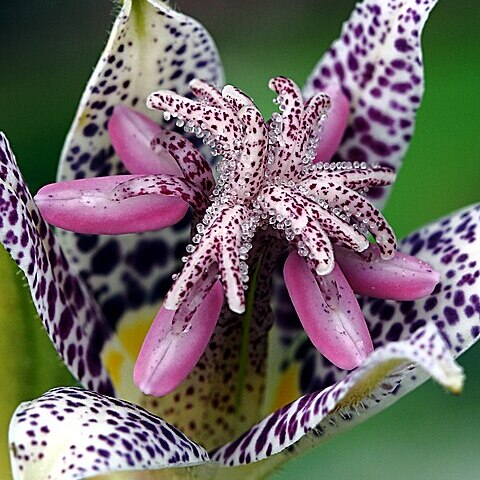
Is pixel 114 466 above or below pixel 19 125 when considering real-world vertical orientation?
above

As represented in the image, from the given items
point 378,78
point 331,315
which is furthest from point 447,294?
point 378,78

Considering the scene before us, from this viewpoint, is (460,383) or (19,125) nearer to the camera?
(460,383)

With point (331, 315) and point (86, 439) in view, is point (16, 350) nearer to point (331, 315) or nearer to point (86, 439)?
point (86, 439)

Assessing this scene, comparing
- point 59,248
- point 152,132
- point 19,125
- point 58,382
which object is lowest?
point 19,125

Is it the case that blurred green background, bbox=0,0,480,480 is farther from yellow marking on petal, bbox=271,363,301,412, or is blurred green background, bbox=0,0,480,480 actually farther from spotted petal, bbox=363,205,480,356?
spotted petal, bbox=363,205,480,356

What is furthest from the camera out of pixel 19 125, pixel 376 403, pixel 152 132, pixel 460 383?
pixel 19 125

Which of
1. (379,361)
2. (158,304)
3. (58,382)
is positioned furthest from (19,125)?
(379,361)

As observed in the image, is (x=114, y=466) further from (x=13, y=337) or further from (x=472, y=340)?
(x=472, y=340)
